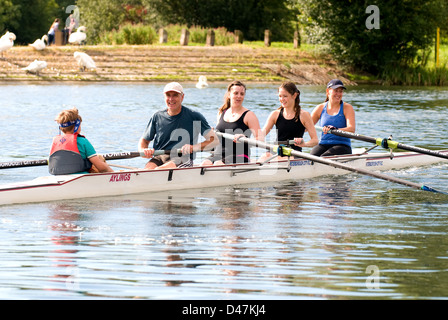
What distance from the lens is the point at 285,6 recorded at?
186ft

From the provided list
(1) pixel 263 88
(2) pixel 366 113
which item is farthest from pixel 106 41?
(2) pixel 366 113

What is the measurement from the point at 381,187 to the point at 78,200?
4.45 meters

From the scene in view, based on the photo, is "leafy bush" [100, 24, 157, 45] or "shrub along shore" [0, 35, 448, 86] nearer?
"shrub along shore" [0, 35, 448, 86]

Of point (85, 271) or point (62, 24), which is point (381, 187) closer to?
point (85, 271)

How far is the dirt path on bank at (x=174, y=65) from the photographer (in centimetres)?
3606

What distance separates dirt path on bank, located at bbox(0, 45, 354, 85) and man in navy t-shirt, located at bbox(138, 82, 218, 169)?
25571mm

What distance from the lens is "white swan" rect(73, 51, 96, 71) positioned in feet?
115

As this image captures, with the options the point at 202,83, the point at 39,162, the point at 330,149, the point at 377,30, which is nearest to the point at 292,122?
the point at 330,149

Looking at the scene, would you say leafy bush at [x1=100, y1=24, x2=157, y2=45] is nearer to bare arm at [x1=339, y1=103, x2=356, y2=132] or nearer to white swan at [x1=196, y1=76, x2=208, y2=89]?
white swan at [x1=196, y1=76, x2=208, y2=89]

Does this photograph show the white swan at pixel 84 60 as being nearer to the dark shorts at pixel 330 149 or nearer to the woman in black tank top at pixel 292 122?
the dark shorts at pixel 330 149

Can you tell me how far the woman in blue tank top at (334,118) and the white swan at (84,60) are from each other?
2395 cm

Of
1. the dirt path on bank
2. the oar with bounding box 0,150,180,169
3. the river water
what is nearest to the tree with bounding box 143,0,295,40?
the dirt path on bank

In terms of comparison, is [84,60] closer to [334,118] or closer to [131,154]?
[334,118]
